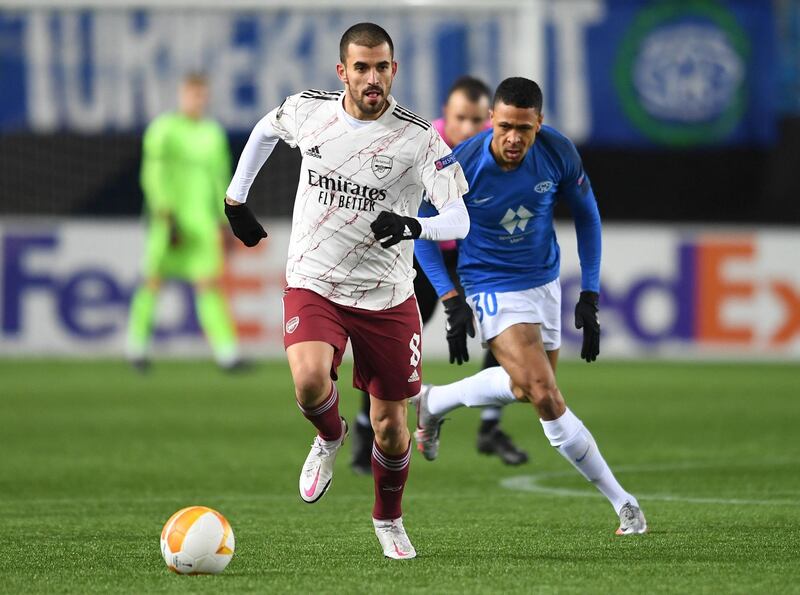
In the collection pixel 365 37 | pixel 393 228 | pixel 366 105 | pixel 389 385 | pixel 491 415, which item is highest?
pixel 365 37

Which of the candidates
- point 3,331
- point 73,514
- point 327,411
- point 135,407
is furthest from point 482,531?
point 3,331

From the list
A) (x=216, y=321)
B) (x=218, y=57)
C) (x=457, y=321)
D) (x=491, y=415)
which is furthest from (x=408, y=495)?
(x=218, y=57)

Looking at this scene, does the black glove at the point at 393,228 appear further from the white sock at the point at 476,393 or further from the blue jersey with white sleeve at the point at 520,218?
the white sock at the point at 476,393

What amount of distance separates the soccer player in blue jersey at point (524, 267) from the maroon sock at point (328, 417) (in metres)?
0.95

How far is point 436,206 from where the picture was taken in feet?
19.8

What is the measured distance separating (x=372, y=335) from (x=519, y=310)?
1.33 meters

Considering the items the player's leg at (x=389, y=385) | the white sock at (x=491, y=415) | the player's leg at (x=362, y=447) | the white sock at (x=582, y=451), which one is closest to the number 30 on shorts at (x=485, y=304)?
the white sock at (x=582, y=451)

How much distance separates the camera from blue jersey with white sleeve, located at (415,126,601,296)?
7.18m

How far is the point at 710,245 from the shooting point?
57.8 ft

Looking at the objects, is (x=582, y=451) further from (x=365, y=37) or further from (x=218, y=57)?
(x=218, y=57)

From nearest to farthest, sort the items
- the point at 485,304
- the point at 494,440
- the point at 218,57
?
1. the point at 485,304
2. the point at 494,440
3. the point at 218,57

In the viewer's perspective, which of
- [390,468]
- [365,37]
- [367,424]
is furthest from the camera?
[367,424]

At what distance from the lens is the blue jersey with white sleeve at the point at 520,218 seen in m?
7.18

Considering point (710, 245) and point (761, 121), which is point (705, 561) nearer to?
point (710, 245)
